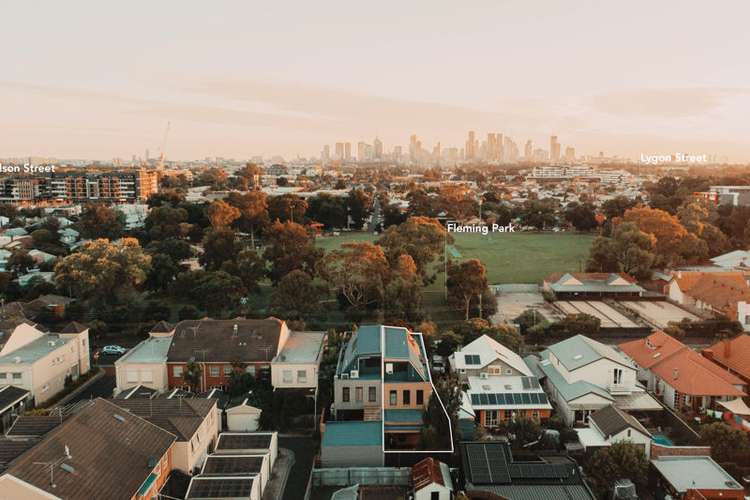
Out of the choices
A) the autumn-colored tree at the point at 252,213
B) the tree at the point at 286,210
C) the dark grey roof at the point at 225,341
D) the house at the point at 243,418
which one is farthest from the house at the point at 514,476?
the tree at the point at 286,210

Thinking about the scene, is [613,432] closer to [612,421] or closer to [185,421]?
[612,421]

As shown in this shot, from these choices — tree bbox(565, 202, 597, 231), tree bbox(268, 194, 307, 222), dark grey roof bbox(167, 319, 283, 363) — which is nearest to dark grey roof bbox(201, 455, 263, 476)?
dark grey roof bbox(167, 319, 283, 363)

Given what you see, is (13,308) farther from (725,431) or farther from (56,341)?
(725,431)

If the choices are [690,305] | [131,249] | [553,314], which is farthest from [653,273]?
[131,249]

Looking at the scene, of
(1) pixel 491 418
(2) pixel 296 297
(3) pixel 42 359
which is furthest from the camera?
(2) pixel 296 297

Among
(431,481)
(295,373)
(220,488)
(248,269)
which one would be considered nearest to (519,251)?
(248,269)
